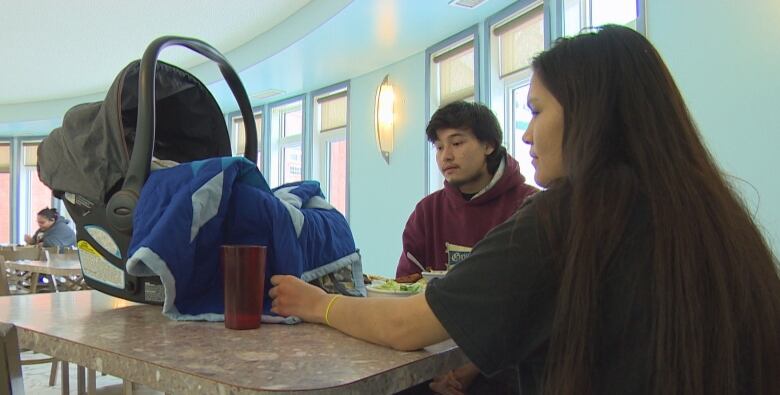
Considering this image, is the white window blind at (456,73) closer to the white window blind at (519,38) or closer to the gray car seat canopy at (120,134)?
the white window blind at (519,38)

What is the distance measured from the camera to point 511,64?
3.97 m

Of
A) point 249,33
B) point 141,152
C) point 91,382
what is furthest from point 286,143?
point 141,152

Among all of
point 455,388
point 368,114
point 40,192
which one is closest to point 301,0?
point 368,114

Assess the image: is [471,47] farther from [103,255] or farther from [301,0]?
[103,255]

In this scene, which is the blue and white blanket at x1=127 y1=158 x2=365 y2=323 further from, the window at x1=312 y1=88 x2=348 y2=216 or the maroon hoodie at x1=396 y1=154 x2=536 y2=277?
the window at x1=312 y1=88 x2=348 y2=216

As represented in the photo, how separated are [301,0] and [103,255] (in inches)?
166

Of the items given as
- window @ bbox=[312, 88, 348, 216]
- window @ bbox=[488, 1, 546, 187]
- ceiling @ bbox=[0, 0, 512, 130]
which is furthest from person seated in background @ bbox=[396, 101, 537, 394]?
window @ bbox=[312, 88, 348, 216]

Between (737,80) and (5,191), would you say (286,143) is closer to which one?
(737,80)

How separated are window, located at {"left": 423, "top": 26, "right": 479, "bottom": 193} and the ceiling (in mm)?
102

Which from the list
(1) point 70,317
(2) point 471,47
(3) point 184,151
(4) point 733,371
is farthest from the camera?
(2) point 471,47

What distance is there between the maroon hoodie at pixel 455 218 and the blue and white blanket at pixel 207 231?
1.01 meters

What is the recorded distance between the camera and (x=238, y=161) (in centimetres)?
87

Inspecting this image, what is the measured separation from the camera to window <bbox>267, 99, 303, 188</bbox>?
6875mm

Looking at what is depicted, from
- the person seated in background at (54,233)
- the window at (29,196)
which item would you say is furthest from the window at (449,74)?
the window at (29,196)
